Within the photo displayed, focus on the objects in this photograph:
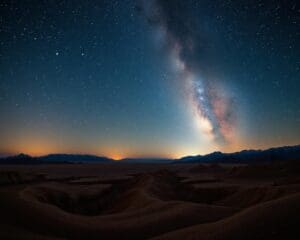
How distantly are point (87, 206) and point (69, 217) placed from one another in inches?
315

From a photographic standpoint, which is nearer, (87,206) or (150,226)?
(150,226)

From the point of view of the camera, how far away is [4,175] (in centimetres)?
2802

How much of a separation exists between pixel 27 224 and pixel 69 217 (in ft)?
5.31

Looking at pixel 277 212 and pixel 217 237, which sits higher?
pixel 277 212

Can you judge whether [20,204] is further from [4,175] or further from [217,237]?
[4,175]

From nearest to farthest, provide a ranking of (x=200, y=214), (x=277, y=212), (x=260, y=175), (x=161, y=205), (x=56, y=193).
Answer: (x=277, y=212) → (x=200, y=214) → (x=161, y=205) → (x=56, y=193) → (x=260, y=175)

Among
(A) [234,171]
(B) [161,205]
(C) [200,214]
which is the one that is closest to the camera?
(C) [200,214]

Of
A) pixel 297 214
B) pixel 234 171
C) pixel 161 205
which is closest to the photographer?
pixel 297 214

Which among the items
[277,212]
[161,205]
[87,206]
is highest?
[277,212]

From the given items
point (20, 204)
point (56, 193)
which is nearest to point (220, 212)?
point (20, 204)

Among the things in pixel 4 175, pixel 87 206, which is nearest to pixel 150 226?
pixel 87 206

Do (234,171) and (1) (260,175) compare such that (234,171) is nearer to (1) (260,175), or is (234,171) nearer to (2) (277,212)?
(1) (260,175)

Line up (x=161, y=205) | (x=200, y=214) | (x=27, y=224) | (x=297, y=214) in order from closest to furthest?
(x=297, y=214)
(x=27, y=224)
(x=200, y=214)
(x=161, y=205)

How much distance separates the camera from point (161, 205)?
37.1 feet
